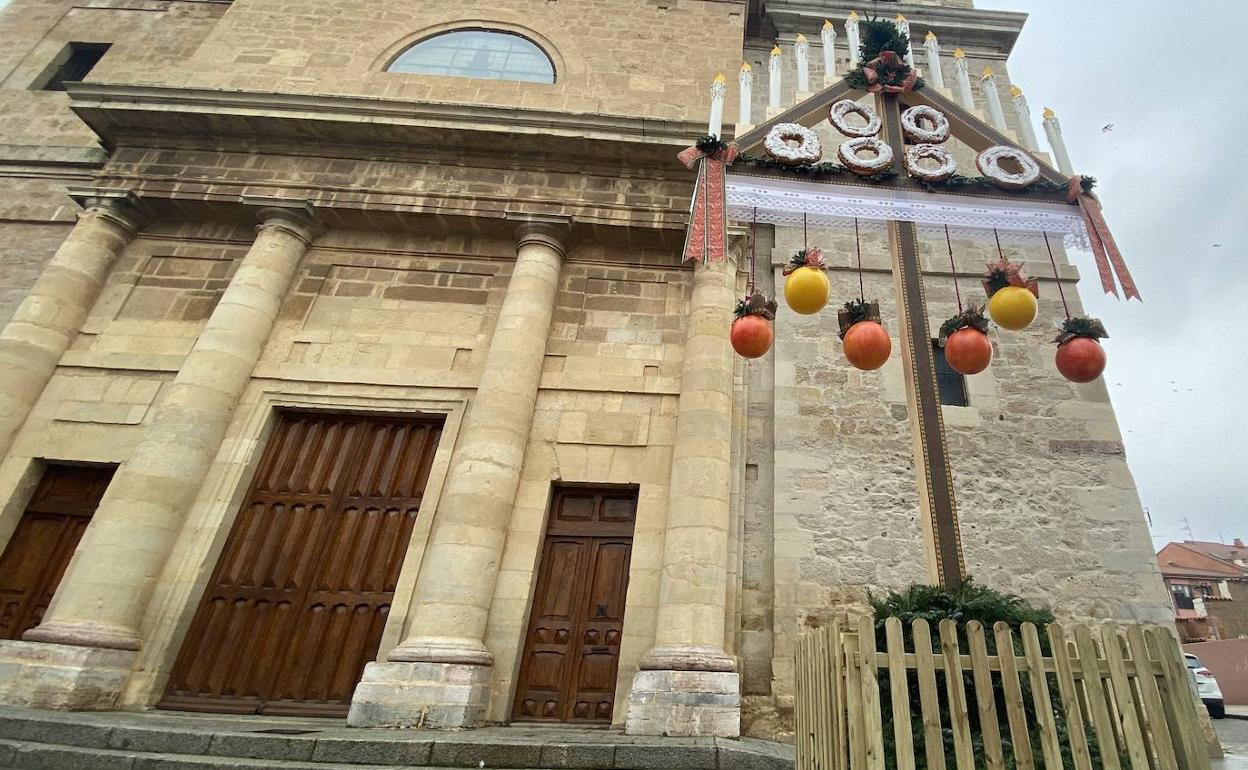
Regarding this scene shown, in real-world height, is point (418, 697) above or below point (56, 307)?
below

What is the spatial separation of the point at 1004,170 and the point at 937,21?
8824 millimetres

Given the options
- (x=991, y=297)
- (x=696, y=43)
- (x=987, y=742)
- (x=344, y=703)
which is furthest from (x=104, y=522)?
(x=696, y=43)

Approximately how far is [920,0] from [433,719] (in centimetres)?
1521

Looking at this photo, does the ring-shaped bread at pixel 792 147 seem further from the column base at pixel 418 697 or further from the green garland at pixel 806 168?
the column base at pixel 418 697

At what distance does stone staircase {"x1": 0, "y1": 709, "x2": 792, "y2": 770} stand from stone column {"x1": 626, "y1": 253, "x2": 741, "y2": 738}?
86cm

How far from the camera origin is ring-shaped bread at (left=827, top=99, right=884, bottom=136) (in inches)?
204

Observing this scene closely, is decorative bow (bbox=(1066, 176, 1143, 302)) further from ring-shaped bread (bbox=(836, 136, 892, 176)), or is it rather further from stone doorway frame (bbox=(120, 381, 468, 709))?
stone doorway frame (bbox=(120, 381, 468, 709))

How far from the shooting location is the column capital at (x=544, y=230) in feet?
27.3

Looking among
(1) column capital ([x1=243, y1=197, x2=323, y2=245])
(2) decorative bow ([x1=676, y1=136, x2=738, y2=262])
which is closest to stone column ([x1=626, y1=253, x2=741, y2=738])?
(2) decorative bow ([x1=676, y1=136, x2=738, y2=262])

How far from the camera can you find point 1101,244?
16.3 feet

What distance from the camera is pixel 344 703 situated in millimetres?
6289

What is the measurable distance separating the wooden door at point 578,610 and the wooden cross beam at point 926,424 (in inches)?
159

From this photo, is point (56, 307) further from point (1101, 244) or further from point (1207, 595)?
point (1207, 595)

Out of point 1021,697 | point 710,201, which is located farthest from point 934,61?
point 1021,697
